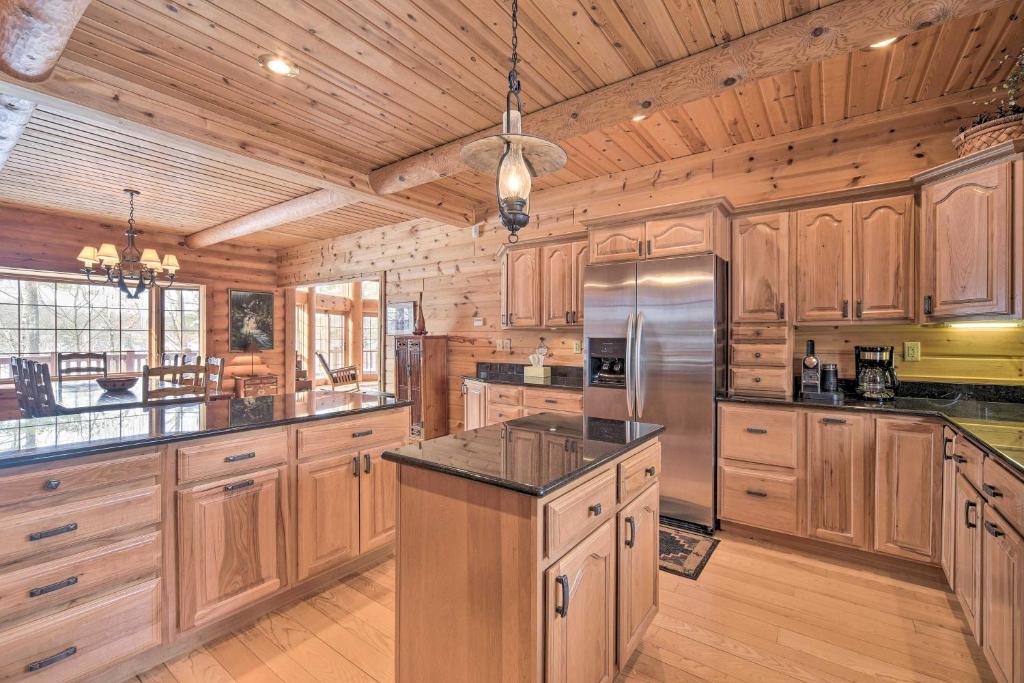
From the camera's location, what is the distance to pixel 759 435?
288cm

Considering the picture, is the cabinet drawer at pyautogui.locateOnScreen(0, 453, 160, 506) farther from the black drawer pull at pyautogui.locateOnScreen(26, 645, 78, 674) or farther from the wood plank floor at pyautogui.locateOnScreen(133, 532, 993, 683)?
the wood plank floor at pyautogui.locateOnScreen(133, 532, 993, 683)

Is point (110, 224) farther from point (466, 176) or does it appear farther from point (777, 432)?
point (777, 432)

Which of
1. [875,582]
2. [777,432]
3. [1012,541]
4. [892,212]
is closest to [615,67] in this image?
[892,212]

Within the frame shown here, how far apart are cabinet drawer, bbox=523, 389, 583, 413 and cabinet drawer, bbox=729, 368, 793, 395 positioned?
1130 millimetres

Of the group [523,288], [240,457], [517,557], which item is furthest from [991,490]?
[523,288]

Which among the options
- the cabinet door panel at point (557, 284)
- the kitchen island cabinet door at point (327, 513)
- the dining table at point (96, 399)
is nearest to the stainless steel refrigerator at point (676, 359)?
the cabinet door panel at point (557, 284)

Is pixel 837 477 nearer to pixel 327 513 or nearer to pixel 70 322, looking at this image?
pixel 327 513

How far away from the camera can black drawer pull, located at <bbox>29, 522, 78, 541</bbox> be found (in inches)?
57.1

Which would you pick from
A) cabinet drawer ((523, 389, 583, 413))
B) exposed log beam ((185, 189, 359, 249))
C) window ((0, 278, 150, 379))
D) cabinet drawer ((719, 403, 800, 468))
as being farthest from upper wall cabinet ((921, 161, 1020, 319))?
window ((0, 278, 150, 379))

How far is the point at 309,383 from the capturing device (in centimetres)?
753

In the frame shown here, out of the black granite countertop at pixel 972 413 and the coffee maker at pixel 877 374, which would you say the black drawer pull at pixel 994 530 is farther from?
the coffee maker at pixel 877 374

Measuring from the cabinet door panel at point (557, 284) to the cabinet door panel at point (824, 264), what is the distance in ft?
5.62

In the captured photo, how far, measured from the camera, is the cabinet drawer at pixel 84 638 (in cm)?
144

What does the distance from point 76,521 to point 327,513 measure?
963 millimetres
